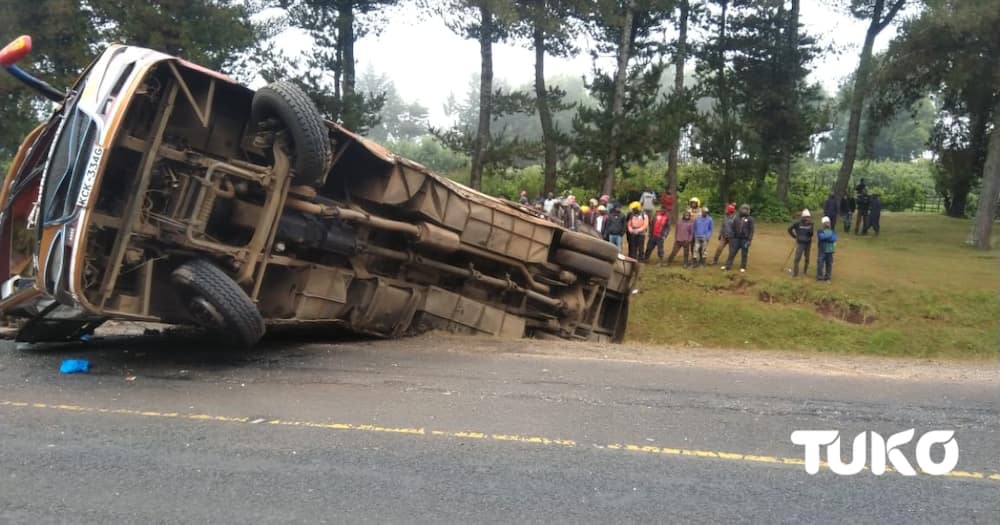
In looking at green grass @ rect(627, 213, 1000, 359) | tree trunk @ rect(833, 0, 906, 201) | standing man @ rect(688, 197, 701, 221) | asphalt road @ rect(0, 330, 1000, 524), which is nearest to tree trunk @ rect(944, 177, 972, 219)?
tree trunk @ rect(833, 0, 906, 201)

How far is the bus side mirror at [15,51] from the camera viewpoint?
233 inches

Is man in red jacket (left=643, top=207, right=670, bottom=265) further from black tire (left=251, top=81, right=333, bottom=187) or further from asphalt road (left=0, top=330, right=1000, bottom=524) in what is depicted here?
black tire (left=251, top=81, right=333, bottom=187)

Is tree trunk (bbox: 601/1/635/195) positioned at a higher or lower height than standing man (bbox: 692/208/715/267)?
higher

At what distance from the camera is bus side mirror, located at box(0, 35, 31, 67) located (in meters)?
5.93

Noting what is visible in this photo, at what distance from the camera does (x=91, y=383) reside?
5922 millimetres

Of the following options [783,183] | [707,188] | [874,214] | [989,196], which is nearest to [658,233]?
[874,214]

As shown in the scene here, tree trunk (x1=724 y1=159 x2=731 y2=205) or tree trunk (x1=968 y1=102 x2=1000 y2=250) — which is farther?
tree trunk (x1=724 y1=159 x2=731 y2=205)

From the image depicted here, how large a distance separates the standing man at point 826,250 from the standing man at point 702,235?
223cm

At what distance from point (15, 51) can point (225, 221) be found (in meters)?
2.18

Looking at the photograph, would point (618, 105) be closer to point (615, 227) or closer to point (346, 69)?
point (615, 227)

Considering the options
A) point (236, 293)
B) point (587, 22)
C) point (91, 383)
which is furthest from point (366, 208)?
point (587, 22)

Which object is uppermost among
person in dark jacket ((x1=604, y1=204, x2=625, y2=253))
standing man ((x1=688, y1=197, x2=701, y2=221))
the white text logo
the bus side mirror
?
the bus side mirror

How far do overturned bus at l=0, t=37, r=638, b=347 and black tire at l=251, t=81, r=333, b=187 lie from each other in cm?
2

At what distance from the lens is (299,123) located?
6445 mm
